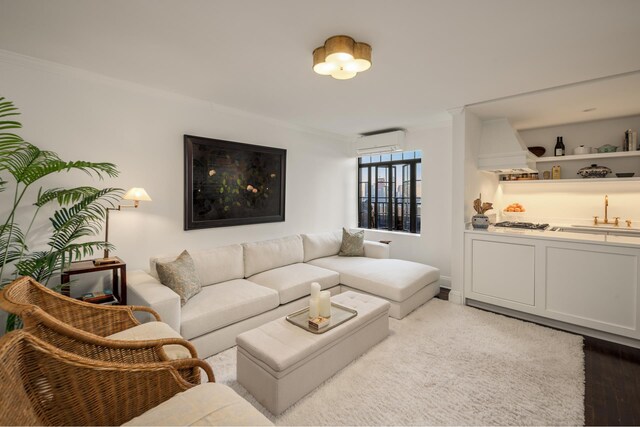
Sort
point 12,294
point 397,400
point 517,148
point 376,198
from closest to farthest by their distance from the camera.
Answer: point 12,294 → point 397,400 → point 517,148 → point 376,198

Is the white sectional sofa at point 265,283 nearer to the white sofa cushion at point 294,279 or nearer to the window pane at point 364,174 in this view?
the white sofa cushion at point 294,279

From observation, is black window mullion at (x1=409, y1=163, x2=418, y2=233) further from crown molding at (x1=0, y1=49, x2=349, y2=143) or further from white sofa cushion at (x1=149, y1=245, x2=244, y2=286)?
white sofa cushion at (x1=149, y1=245, x2=244, y2=286)

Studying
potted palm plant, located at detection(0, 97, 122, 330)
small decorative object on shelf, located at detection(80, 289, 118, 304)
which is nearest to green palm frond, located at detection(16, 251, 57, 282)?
potted palm plant, located at detection(0, 97, 122, 330)

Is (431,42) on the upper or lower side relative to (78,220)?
upper

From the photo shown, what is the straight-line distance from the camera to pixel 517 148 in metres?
3.64

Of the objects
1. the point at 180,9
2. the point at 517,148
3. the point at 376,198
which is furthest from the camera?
the point at 376,198

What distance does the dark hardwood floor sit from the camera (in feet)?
6.24

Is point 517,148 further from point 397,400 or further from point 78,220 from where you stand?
point 78,220

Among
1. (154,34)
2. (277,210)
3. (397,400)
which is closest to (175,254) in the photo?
(277,210)

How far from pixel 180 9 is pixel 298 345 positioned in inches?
89.0

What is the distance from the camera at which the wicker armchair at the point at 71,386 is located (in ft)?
3.06

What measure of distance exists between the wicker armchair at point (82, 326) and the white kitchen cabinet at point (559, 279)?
330 centimetres

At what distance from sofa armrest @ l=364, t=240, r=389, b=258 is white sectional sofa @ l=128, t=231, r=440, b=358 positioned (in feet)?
0.05

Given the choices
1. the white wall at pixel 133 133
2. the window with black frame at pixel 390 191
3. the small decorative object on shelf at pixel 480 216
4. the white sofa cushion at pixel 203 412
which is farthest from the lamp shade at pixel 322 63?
the window with black frame at pixel 390 191
